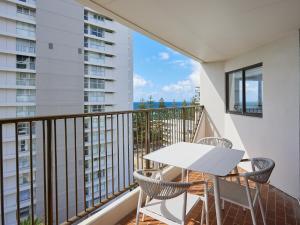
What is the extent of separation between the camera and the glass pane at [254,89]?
3721mm

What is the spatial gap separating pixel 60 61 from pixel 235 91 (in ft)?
36.5

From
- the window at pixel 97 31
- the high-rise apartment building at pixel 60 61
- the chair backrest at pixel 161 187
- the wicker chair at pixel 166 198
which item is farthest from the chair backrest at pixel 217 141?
the window at pixel 97 31

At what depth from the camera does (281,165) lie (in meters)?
3.11

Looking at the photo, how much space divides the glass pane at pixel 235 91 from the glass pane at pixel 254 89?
224 mm

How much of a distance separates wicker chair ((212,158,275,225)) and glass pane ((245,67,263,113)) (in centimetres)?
194

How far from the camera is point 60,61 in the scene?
1264 cm

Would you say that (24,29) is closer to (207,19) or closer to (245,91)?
(245,91)

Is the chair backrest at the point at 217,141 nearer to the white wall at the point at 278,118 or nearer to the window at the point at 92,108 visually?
the white wall at the point at 278,118

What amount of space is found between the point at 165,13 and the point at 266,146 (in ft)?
8.88

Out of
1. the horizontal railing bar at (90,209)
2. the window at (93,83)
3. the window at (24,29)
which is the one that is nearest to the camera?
the horizontal railing bar at (90,209)

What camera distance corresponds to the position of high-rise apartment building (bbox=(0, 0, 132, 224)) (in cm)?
915

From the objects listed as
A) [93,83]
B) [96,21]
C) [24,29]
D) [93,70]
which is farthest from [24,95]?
[96,21]

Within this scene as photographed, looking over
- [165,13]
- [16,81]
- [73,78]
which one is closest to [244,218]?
[165,13]

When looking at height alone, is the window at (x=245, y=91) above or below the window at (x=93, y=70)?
below
